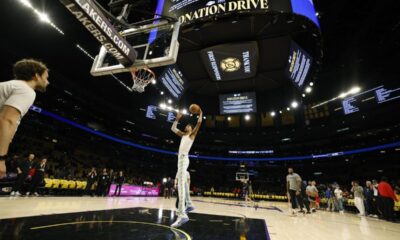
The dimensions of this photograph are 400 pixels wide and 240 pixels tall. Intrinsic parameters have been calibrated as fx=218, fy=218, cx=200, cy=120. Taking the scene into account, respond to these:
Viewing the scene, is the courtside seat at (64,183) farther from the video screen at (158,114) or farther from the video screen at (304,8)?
the video screen at (304,8)

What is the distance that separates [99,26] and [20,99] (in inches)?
95.3

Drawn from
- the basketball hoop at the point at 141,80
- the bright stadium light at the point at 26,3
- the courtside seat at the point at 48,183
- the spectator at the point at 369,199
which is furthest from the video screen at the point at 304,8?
the courtside seat at the point at 48,183

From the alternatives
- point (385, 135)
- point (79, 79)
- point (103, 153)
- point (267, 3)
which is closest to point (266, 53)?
point (267, 3)

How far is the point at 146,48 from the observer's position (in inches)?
227

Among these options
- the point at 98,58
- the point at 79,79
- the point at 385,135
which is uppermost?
the point at 79,79

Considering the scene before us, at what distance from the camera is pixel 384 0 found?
8.82 metres

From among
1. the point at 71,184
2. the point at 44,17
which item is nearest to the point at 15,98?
the point at 44,17

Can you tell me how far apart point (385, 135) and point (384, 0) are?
1368 centimetres

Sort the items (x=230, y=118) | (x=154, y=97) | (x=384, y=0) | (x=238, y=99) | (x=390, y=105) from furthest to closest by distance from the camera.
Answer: (x=230, y=118) < (x=154, y=97) < (x=390, y=105) < (x=238, y=99) < (x=384, y=0)

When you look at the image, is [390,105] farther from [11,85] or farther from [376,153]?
[11,85]

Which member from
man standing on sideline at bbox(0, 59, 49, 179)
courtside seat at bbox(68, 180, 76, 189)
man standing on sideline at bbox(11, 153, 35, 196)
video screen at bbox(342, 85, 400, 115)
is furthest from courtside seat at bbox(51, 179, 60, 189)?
video screen at bbox(342, 85, 400, 115)

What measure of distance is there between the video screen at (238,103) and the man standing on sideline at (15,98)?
987 centimetres

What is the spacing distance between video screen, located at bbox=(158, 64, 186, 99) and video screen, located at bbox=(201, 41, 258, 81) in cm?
161

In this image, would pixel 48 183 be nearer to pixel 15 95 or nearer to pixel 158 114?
pixel 15 95
